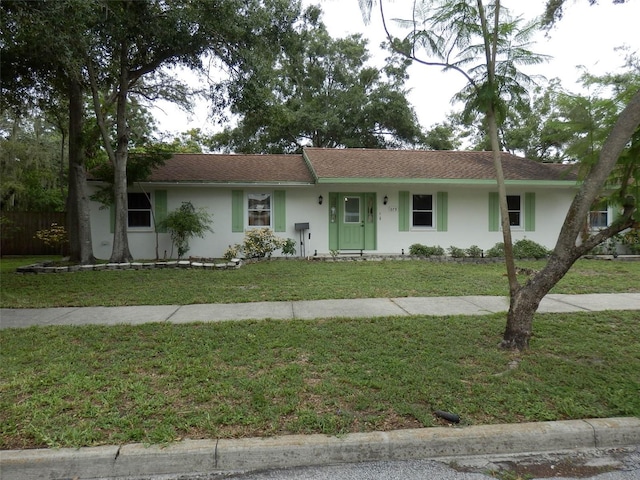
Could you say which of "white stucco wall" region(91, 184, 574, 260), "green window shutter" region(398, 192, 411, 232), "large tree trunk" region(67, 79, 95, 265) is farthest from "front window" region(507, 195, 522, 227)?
"large tree trunk" region(67, 79, 95, 265)

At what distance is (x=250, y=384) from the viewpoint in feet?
11.6

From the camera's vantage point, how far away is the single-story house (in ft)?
42.0

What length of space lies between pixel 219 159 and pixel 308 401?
1304 centimetres

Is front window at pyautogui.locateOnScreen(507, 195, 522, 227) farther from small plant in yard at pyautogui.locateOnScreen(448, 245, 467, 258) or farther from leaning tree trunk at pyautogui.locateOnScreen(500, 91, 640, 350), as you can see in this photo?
leaning tree trunk at pyautogui.locateOnScreen(500, 91, 640, 350)

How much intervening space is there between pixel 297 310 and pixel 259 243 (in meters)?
6.30

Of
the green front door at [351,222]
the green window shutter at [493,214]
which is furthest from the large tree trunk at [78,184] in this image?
the green window shutter at [493,214]

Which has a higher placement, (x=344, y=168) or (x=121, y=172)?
(x=344, y=168)

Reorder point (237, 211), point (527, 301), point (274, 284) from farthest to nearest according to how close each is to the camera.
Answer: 1. point (237, 211)
2. point (274, 284)
3. point (527, 301)

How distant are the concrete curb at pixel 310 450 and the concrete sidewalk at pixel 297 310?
2.89 metres

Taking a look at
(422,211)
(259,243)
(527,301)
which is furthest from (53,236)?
(527,301)

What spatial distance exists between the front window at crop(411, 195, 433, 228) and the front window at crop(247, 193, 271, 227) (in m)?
4.92

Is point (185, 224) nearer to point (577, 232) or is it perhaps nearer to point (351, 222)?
point (351, 222)

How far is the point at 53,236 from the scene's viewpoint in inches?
618

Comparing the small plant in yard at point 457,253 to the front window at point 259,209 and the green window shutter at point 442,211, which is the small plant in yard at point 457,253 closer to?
the green window shutter at point 442,211
